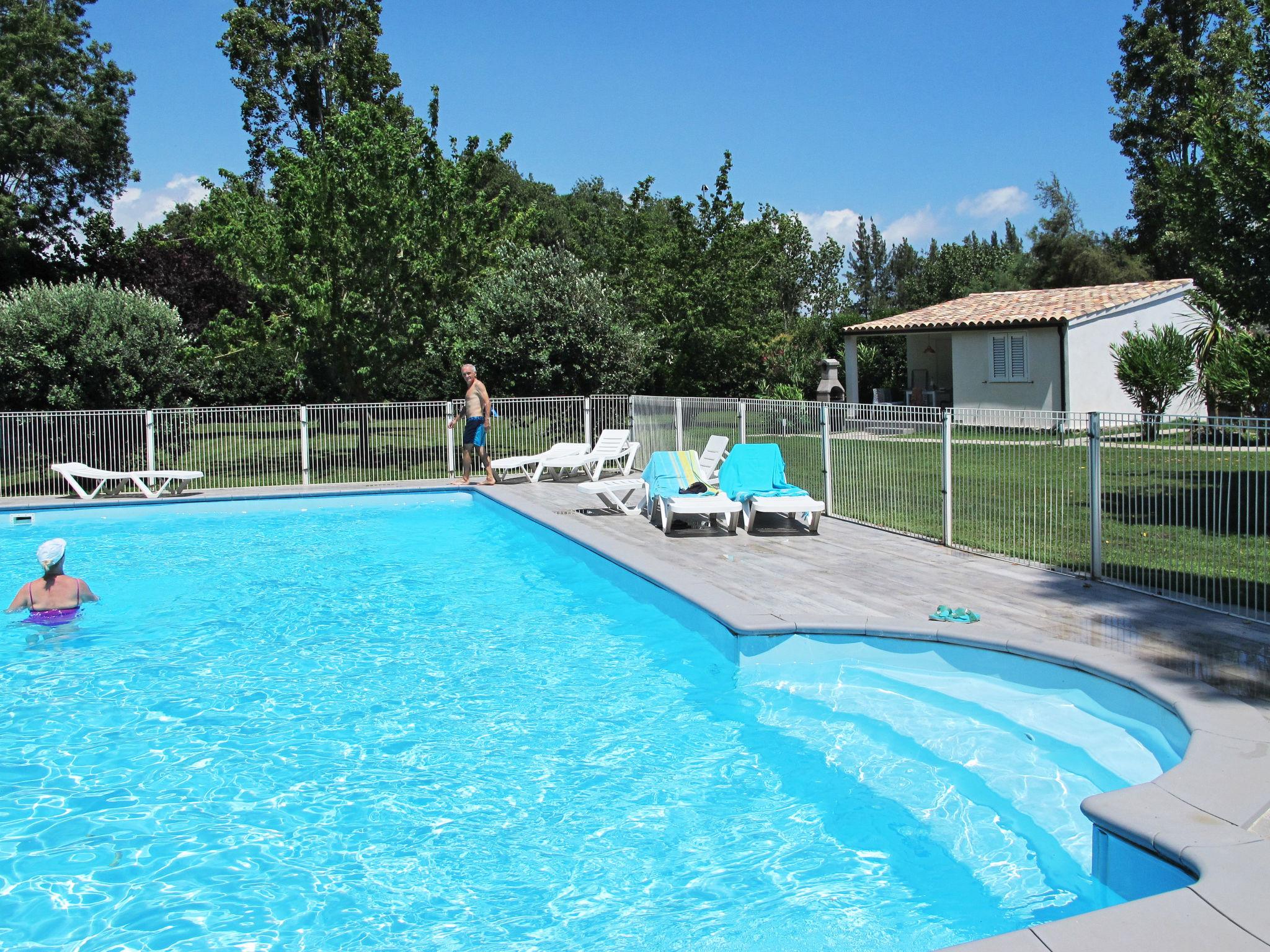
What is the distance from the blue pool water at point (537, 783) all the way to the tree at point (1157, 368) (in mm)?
17108

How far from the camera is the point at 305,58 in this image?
34094mm

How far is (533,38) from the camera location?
25344 millimetres

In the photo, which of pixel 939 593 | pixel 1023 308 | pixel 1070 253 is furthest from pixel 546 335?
pixel 1070 253

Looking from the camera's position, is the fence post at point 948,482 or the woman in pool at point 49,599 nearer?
the woman in pool at point 49,599

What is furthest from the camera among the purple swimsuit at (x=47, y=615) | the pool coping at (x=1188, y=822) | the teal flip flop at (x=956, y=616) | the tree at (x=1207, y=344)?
the tree at (x=1207, y=344)

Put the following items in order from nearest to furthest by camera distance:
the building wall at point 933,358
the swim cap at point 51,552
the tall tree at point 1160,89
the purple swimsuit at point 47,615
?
the swim cap at point 51,552 → the purple swimsuit at point 47,615 → the building wall at point 933,358 → the tall tree at point 1160,89

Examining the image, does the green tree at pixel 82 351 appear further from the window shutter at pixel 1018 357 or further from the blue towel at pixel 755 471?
the window shutter at pixel 1018 357

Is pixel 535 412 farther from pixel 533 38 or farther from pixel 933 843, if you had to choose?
pixel 933 843

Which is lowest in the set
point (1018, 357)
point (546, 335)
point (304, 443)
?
point (304, 443)

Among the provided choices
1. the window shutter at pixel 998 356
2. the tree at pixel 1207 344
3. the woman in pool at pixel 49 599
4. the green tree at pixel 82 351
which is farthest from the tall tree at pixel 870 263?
the woman in pool at pixel 49 599

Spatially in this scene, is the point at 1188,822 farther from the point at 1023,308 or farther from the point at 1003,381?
the point at 1023,308

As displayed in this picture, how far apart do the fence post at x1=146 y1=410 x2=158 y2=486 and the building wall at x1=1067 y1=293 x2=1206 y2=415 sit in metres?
20.9

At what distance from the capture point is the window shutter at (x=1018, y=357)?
89.1 ft

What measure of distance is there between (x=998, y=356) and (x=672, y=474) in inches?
686
